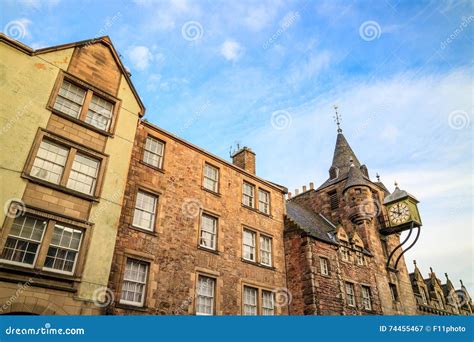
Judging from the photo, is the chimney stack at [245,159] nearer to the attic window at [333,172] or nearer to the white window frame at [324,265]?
the white window frame at [324,265]

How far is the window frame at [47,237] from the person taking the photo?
10027mm

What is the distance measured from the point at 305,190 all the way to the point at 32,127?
26.7m

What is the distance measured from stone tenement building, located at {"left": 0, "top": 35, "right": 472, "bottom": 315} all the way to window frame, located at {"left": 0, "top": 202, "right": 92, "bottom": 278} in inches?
1.3

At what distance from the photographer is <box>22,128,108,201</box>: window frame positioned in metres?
11.1

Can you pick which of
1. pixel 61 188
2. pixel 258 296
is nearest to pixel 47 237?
pixel 61 188

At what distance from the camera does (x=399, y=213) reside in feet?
88.3

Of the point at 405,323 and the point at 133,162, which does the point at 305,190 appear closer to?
the point at 133,162

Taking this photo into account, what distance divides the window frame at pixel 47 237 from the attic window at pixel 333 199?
22.2m

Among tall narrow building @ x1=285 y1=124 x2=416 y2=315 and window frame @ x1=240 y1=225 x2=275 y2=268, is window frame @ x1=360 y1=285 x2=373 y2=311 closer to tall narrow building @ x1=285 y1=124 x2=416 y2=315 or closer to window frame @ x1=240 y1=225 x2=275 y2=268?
tall narrow building @ x1=285 y1=124 x2=416 y2=315

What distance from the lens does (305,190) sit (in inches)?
1356

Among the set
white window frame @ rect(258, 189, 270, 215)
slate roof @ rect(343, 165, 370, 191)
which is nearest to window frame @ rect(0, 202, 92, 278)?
white window frame @ rect(258, 189, 270, 215)

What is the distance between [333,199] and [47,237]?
23.9 metres

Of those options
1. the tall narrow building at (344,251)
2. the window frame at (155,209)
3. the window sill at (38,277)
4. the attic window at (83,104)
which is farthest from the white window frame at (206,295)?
the attic window at (83,104)

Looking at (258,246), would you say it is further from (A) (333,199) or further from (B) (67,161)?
(A) (333,199)
